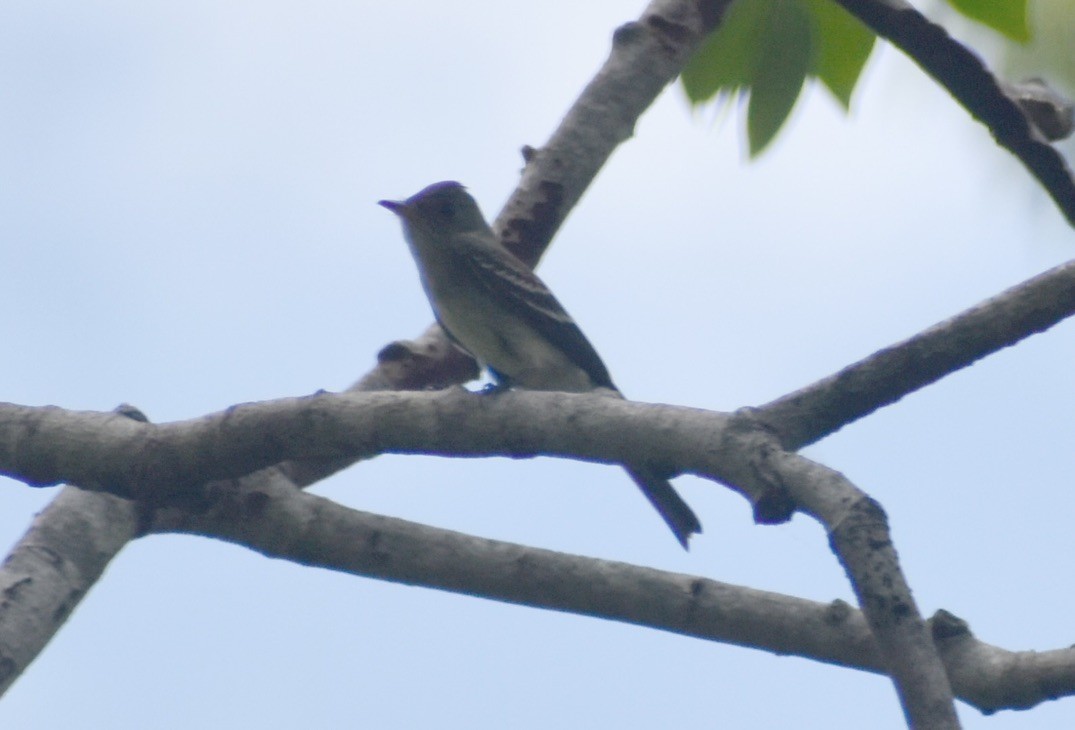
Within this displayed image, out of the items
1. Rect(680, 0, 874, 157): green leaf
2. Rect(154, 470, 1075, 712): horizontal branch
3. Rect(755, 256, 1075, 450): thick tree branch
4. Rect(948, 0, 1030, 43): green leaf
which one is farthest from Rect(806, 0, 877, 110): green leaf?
Rect(154, 470, 1075, 712): horizontal branch

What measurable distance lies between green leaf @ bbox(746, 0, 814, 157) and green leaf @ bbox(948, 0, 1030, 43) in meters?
1.24

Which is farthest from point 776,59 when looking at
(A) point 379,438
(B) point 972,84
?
(A) point 379,438

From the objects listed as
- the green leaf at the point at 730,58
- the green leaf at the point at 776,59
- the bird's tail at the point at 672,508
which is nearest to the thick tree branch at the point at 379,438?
the green leaf at the point at 776,59

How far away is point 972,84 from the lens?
155 inches

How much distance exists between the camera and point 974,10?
3.76m

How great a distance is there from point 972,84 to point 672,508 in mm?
2885

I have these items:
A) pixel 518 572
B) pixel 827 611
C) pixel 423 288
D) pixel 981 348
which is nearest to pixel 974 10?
pixel 981 348

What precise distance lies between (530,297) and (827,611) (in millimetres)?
2950

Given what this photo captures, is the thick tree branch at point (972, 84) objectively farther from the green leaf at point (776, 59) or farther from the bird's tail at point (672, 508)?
the bird's tail at point (672, 508)

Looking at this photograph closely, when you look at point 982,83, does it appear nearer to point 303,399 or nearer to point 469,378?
point 303,399

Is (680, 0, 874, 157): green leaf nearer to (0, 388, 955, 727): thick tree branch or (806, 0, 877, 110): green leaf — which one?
(806, 0, 877, 110): green leaf

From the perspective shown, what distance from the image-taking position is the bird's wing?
6.72m

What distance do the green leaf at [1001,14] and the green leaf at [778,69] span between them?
48.6 inches

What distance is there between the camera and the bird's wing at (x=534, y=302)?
22.1 ft
